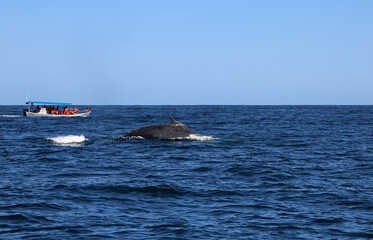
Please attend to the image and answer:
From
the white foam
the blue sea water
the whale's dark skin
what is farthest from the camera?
the white foam

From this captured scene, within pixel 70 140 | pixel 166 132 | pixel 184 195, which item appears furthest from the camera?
pixel 70 140

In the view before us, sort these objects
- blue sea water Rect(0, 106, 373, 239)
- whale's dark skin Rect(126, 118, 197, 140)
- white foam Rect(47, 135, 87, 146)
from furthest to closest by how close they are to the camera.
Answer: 1. white foam Rect(47, 135, 87, 146)
2. whale's dark skin Rect(126, 118, 197, 140)
3. blue sea water Rect(0, 106, 373, 239)

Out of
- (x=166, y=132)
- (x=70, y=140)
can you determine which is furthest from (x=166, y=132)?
(x=70, y=140)

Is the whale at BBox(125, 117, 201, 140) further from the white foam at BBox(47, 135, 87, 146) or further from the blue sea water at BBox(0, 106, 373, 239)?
the blue sea water at BBox(0, 106, 373, 239)

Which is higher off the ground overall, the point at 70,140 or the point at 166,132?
the point at 166,132

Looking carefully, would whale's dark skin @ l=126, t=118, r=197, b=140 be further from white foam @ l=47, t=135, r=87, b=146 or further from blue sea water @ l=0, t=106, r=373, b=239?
blue sea water @ l=0, t=106, r=373, b=239

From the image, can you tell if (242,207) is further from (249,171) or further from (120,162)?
(120,162)

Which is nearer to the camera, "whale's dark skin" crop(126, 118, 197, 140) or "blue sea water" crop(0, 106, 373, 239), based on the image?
"blue sea water" crop(0, 106, 373, 239)

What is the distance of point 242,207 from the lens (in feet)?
40.7

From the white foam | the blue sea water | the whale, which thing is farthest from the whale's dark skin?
the blue sea water

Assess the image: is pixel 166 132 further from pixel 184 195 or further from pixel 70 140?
pixel 184 195

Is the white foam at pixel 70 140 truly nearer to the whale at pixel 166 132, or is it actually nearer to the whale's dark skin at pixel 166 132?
the whale at pixel 166 132

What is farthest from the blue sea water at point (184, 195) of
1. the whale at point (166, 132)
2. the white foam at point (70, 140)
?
the white foam at point (70, 140)

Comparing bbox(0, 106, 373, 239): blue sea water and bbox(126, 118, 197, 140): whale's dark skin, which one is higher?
bbox(126, 118, 197, 140): whale's dark skin
